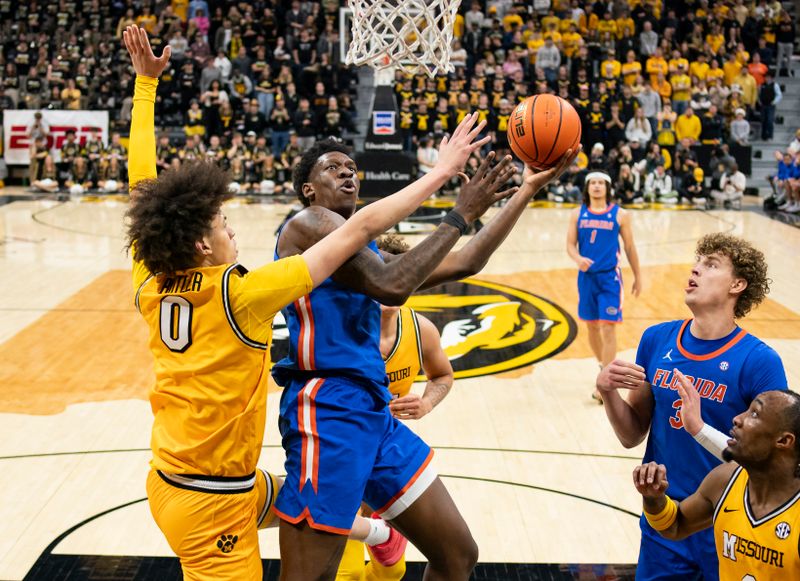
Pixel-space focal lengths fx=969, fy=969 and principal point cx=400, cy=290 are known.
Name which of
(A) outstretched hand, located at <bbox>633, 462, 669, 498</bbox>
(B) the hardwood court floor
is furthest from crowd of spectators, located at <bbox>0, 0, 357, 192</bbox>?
(A) outstretched hand, located at <bbox>633, 462, 669, 498</bbox>

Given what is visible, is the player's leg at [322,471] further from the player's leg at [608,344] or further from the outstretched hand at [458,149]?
the player's leg at [608,344]

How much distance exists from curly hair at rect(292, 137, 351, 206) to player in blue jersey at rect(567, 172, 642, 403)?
14.0ft

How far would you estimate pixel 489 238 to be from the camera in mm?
3439

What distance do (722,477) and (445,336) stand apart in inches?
228

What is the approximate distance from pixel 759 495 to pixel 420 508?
44.9 inches

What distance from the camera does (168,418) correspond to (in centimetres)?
318

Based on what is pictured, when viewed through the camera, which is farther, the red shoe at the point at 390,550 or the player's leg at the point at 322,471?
the red shoe at the point at 390,550

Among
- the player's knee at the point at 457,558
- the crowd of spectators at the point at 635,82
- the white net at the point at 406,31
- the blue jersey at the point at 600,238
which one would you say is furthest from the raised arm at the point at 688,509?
the crowd of spectators at the point at 635,82

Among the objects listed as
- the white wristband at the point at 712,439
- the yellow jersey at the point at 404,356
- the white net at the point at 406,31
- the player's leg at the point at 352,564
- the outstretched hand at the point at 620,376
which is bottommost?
the player's leg at the point at 352,564

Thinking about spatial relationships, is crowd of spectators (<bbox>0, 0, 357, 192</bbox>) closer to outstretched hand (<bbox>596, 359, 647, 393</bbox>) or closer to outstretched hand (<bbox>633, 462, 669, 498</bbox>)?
outstretched hand (<bbox>596, 359, 647, 393</bbox>)

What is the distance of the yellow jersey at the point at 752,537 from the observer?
2846 mm

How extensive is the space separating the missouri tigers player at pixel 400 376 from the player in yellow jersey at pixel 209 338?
106 centimetres

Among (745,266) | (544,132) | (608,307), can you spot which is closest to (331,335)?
(544,132)

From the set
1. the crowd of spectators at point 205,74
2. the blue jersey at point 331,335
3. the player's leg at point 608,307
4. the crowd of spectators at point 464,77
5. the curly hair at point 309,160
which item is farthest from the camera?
the crowd of spectators at point 205,74
